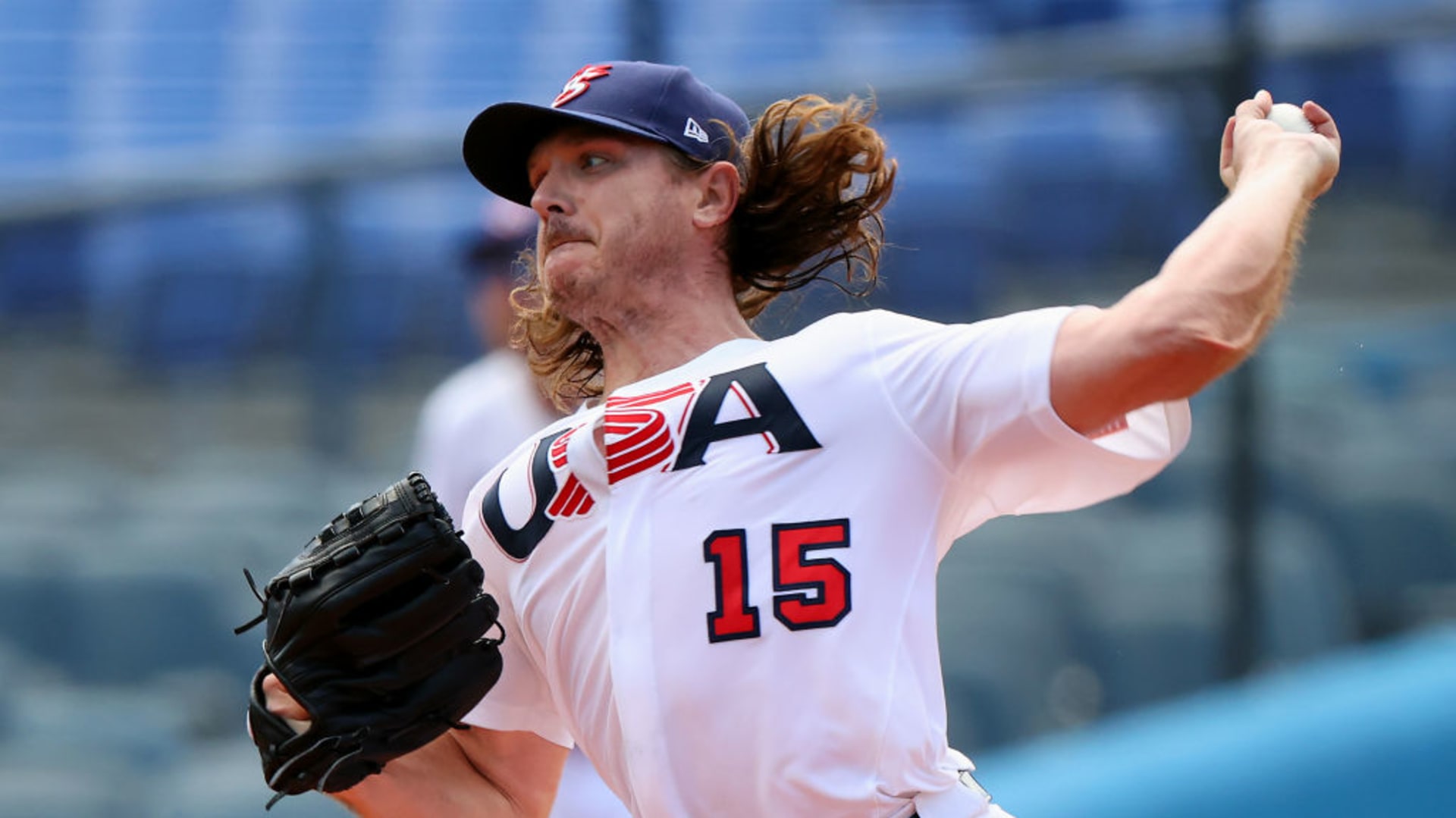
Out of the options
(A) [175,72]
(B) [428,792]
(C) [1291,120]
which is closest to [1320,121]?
(C) [1291,120]

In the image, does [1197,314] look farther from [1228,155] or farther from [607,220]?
[607,220]

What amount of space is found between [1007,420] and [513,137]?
0.86 meters

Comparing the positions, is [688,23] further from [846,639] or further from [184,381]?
[846,639]

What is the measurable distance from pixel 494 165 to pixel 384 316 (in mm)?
2402

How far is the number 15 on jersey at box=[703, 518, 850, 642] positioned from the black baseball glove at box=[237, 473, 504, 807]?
1.10ft

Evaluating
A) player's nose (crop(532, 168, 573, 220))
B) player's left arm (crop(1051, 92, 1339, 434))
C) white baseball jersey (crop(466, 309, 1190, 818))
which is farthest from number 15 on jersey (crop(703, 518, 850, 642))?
player's nose (crop(532, 168, 573, 220))

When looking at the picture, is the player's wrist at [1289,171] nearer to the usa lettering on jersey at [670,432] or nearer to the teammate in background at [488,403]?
the usa lettering on jersey at [670,432]

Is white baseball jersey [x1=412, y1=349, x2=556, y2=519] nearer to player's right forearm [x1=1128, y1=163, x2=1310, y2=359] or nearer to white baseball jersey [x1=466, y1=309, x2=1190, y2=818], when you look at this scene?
white baseball jersey [x1=466, y1=309, x2=1190, y2=818]

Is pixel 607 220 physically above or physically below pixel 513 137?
below

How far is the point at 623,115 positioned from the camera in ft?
7.27

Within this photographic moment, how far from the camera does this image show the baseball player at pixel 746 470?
1.82 m

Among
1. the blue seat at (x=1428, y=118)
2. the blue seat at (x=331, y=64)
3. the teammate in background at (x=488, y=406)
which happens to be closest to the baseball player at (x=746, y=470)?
the teammate in background at (x=488, y=406)

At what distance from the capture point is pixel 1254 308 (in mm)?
1740

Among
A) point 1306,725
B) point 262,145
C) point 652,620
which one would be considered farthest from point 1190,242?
point 262,145
